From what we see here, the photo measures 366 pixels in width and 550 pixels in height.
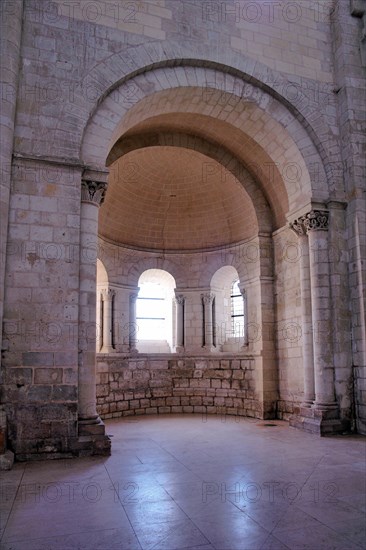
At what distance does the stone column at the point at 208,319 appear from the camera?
12.7 meters

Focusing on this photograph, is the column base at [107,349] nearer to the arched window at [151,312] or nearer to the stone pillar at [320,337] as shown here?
the arched window at [151,312]

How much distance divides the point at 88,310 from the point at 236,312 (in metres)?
6.86

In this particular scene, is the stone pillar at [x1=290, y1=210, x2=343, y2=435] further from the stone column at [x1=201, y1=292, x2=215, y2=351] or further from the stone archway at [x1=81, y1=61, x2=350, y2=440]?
the stone column at [x1=201, y1=292, x2=215, y2=351]

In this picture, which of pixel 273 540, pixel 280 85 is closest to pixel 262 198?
pixel 280 85

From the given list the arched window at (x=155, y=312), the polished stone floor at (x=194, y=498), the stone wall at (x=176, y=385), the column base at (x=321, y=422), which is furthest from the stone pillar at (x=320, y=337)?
the arched window at (x=155, y=312)

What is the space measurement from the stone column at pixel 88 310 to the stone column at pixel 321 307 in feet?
14.0

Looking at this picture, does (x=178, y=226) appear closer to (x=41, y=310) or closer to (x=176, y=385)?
(x=176, y=385)

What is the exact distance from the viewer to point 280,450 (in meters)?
7.11

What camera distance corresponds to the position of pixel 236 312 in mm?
13398

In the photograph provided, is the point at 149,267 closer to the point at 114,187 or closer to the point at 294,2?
the point at 114,187

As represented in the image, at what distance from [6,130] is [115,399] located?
7.03 metres

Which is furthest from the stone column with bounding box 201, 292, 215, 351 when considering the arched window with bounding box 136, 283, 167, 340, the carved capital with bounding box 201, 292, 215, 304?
the arched window with bounding box 136, 283, 167, 340

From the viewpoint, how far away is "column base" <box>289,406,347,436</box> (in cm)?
848

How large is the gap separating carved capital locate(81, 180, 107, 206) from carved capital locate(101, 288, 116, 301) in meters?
4.42
